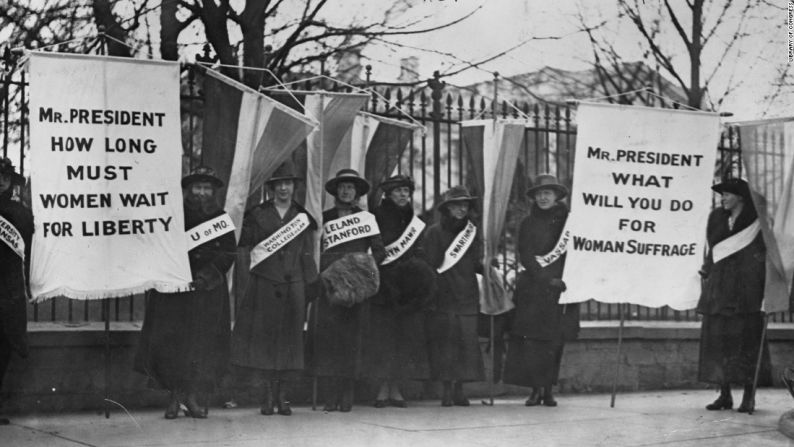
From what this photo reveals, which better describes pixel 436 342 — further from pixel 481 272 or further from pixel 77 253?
pixel 77 253

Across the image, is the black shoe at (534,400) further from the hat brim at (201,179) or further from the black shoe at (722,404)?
the hat brim at (201,179)

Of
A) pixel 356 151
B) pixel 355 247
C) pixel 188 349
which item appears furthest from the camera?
pixel 356 151

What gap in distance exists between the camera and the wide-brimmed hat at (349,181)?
359 inches

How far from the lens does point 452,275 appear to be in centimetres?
976

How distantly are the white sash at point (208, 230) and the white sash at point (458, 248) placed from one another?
2227 mm

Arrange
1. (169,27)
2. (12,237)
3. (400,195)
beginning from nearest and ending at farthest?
(12,237) → (400,195) → (169,27)

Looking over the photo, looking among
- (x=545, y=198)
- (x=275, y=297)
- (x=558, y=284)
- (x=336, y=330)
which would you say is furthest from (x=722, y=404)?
(x=275, y=297)

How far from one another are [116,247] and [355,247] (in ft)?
7.20

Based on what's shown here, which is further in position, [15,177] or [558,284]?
[558,284]

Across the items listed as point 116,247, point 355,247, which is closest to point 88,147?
point 116,247

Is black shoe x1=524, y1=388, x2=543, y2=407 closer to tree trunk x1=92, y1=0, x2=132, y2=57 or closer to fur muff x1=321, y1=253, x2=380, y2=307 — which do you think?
fur muff x1=321, y1=253, x2=380, y2=307

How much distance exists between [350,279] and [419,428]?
150 centimetres

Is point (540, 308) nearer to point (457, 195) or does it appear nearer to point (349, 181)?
point (457, 195)

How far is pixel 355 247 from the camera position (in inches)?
360
